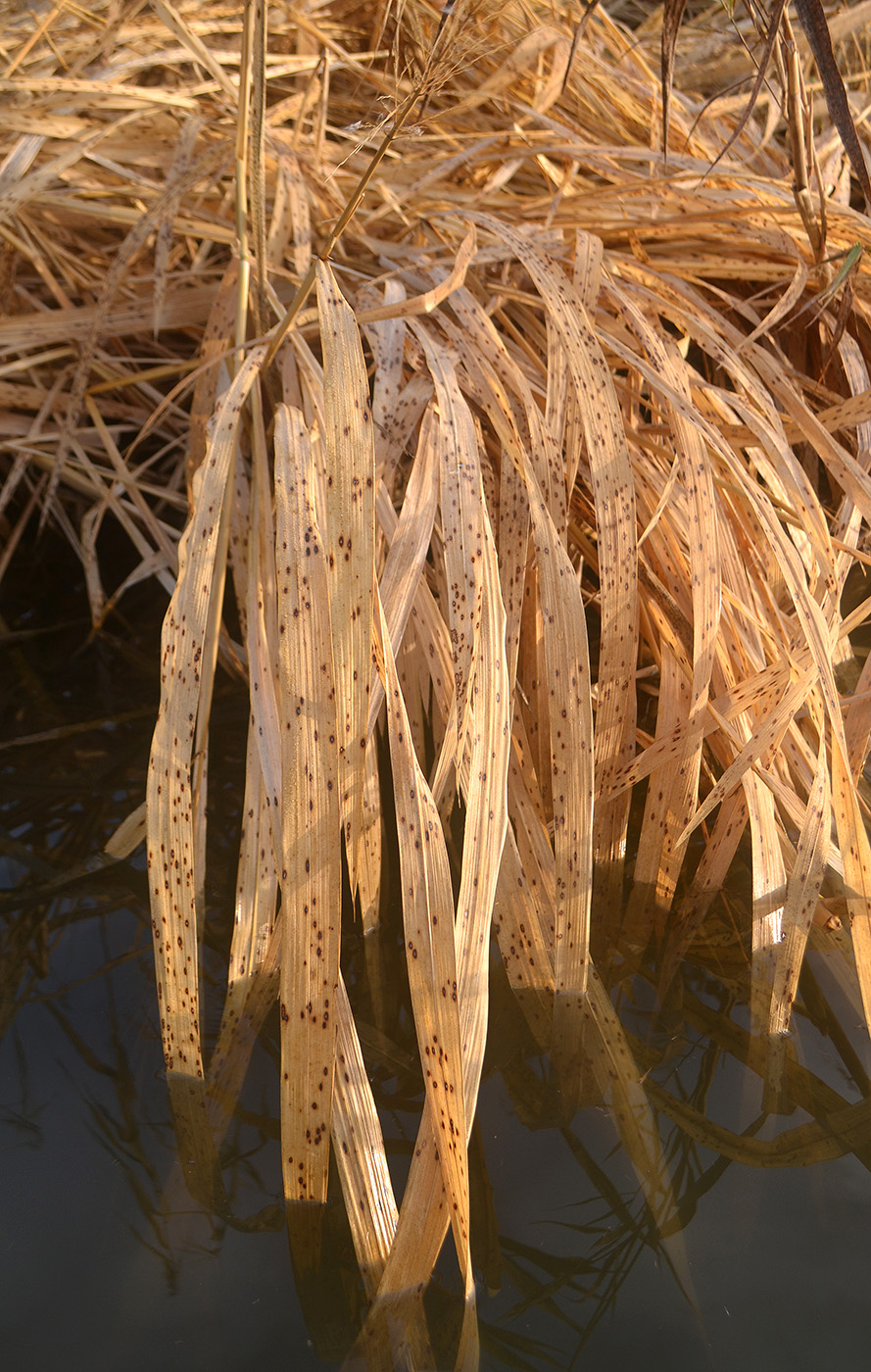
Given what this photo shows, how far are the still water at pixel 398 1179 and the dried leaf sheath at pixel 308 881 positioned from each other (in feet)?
0.21

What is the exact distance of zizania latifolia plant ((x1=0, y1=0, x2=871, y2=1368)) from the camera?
0.64 meters

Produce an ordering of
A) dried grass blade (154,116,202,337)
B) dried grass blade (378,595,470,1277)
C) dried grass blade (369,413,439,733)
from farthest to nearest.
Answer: dried grass blade (154,116,202,337)
dried grass blade (369,413,439,733)
dried grass blade (378,595,470,1277)

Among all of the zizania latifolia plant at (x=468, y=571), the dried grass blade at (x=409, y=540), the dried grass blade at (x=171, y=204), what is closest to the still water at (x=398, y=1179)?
the zizania latifolia plant at (x=468, y=571)

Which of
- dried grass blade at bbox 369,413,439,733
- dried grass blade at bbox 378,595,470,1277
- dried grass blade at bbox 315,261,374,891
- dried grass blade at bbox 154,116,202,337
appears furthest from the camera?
dried grass blade at bbox 154,116,202,337

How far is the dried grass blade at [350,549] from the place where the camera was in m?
0.66

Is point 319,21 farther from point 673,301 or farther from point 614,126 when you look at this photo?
point 673,301

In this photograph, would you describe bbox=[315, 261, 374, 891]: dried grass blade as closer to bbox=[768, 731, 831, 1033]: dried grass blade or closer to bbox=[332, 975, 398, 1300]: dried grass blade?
bbox=[332, 975, 398, 1300]: dried grass blade

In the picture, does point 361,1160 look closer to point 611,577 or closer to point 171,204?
point 611,577

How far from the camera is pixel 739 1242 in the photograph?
1.96ft

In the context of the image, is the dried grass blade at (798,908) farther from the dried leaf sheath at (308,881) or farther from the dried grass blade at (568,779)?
the dried leaf sheath at (308,881)

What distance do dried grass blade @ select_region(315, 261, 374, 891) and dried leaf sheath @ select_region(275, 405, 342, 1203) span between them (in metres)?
0.01

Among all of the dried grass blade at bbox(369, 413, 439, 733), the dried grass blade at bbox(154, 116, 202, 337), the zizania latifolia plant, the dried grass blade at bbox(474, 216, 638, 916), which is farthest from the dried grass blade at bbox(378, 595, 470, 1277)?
the dried grass blade at bbox(154, 116, 202, 337)

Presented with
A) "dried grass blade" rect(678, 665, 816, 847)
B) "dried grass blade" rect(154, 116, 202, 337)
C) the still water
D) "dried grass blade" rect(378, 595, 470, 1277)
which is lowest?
the still water

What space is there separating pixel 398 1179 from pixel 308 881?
8.0 inches
